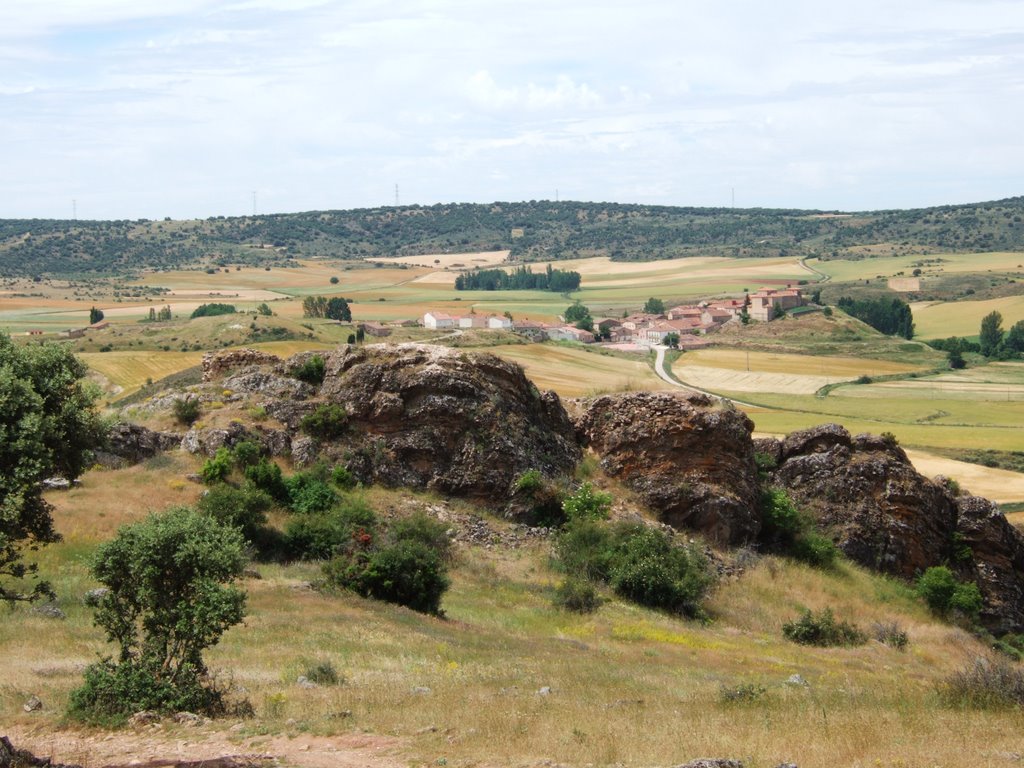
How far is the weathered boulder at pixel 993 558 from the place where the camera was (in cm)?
3819

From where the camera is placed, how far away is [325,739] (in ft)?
47.0

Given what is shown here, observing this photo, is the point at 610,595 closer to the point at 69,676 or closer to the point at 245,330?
the point at 69,676

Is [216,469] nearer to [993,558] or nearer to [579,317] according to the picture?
[993,558]

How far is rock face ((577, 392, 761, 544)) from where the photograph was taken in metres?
35.6

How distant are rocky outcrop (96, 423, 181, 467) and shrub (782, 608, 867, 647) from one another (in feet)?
61.8

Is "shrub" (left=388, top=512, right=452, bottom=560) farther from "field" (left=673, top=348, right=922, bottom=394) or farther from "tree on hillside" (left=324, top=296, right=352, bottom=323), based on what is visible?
"tree on hillside" (left=324, top=296, right=352, bottom=323)

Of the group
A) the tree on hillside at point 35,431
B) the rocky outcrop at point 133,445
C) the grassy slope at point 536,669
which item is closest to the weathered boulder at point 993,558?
the grassy slope at point 536,669

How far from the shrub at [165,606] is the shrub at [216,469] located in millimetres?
15772

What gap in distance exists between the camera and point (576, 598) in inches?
1078

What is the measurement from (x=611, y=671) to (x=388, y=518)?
1245cm

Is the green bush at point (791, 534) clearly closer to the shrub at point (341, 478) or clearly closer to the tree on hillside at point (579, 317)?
the shrub at point (341, 478)

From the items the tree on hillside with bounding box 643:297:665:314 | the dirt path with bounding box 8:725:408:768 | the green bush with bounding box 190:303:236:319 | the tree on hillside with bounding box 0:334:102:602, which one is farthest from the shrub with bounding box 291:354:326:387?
the tree on hillside with bounding box 643:297:665:314

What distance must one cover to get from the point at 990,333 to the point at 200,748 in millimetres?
148823

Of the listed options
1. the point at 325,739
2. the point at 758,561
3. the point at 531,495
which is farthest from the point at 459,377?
the point at 325,739
